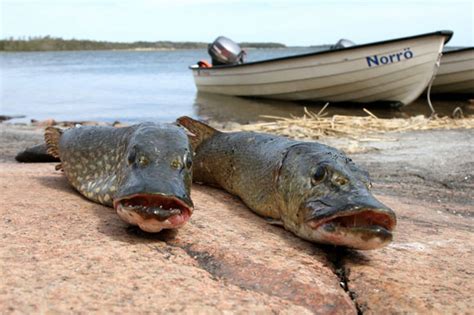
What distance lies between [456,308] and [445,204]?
96.7 inches

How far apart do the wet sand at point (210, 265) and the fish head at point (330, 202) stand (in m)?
0.13

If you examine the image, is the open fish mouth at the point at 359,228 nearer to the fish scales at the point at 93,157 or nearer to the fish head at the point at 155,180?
the fish head at the point at 155,180

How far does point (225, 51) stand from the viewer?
1792cm

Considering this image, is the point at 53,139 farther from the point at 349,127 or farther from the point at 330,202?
the point at 349,127

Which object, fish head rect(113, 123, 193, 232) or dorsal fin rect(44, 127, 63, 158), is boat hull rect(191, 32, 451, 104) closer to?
dorsal fin rect(44, 127, 63, 158)

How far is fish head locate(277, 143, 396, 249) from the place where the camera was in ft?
7.81

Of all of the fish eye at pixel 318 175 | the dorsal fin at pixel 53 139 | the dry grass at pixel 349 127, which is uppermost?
the fish eye at pixel 318 175

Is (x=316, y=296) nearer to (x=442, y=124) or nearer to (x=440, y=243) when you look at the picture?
(x=440, y=243)

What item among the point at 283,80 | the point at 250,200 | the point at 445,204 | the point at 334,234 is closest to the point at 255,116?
the point at 283,80

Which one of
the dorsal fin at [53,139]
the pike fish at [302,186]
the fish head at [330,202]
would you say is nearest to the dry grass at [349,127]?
the pike fish at [302,186]

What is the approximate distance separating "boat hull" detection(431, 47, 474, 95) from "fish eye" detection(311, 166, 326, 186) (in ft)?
48.0

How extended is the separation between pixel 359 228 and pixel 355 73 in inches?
504

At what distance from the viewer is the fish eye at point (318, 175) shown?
2685mm

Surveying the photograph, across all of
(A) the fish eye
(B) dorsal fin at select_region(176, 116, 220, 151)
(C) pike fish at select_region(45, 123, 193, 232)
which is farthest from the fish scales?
(A) the fish eye
